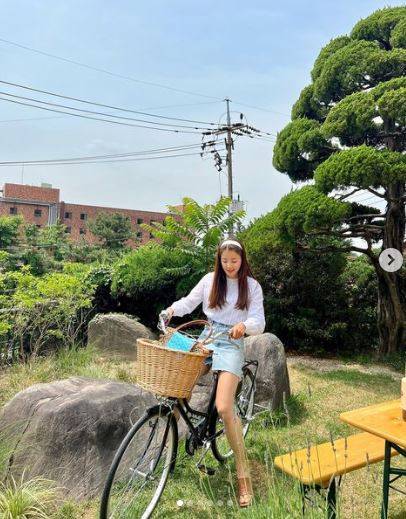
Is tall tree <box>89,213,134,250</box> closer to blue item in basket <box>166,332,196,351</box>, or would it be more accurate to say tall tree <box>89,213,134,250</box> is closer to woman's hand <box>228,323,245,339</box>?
blue item in basket <box>166,332,196,351</box>

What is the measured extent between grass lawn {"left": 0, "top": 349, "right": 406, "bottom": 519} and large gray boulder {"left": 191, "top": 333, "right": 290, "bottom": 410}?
164mm

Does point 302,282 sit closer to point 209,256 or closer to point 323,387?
point 209,256

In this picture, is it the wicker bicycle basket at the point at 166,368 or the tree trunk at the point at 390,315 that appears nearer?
the wicker bicycle basket at the point at 166,368

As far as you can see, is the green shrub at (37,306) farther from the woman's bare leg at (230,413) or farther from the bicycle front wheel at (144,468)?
the woman's bare leg at (230,413)

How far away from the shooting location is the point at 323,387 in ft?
21.8

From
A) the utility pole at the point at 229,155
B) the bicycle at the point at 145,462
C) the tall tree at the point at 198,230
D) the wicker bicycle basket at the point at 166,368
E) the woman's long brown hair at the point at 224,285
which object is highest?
the utility pole at the point at 229,155

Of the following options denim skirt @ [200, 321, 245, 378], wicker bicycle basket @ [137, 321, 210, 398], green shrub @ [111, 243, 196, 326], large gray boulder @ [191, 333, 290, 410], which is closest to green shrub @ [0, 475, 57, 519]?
wicker bicycle basket @ [137, 321, 210, 398]

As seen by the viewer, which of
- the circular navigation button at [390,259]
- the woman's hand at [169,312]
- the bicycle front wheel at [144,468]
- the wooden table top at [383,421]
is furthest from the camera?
the circular navigation button at [390,259]

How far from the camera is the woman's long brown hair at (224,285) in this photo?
127 inches

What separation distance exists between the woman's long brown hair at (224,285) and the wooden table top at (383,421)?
0.99 m

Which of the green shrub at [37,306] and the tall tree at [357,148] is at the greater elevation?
the tall tree at [357,148]

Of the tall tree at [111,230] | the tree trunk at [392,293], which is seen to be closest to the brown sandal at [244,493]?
the tree trunk at [392,293]

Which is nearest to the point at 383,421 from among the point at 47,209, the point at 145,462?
the point at 145,462

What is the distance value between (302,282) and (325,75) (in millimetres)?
4006
